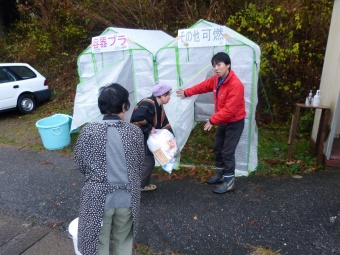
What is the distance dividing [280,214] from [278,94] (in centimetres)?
350

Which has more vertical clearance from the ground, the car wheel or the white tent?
the white tent

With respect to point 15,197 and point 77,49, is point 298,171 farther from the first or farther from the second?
point 77,49

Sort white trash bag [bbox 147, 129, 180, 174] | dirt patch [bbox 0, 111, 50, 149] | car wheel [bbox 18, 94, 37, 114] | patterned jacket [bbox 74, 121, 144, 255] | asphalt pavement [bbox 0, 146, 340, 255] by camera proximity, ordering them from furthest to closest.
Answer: car wheel [bbox 18, 94, 37, 114] < dirt patch [bbox 0, 111, 50, 149] < white trash bag [bbox 147, 129, 180, 174] < asphalt pavement [bbox 0, 146, 340, 255] < patterned jacket [bbox 74, 121, 144, 255]

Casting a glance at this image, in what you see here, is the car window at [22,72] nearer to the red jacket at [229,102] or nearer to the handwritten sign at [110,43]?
the handwritten sign at [110,43]

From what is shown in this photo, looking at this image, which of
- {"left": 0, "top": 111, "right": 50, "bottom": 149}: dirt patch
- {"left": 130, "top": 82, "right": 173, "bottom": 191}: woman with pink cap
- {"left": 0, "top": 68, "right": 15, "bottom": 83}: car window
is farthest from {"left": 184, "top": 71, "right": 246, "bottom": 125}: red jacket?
{"left": 0, "top": 68, "right": 15, "bottom": 83}: car window

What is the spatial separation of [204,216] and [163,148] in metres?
0.93

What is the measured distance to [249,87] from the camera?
3.69m

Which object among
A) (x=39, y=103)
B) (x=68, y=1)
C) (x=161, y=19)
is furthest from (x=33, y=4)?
(x=161, y=19)

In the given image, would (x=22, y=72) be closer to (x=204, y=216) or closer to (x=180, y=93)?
(x=180, y=93)

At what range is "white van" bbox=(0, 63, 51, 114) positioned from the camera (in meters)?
7.55

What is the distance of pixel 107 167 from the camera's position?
198 cm

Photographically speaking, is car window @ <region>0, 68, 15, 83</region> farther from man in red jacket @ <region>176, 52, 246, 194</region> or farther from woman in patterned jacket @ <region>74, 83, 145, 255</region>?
woman in patterned jacket @ <region>74, 83, 145, 255</region>

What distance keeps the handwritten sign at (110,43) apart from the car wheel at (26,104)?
4.32 m

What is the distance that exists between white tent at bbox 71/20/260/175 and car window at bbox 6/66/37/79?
4.15 metres
